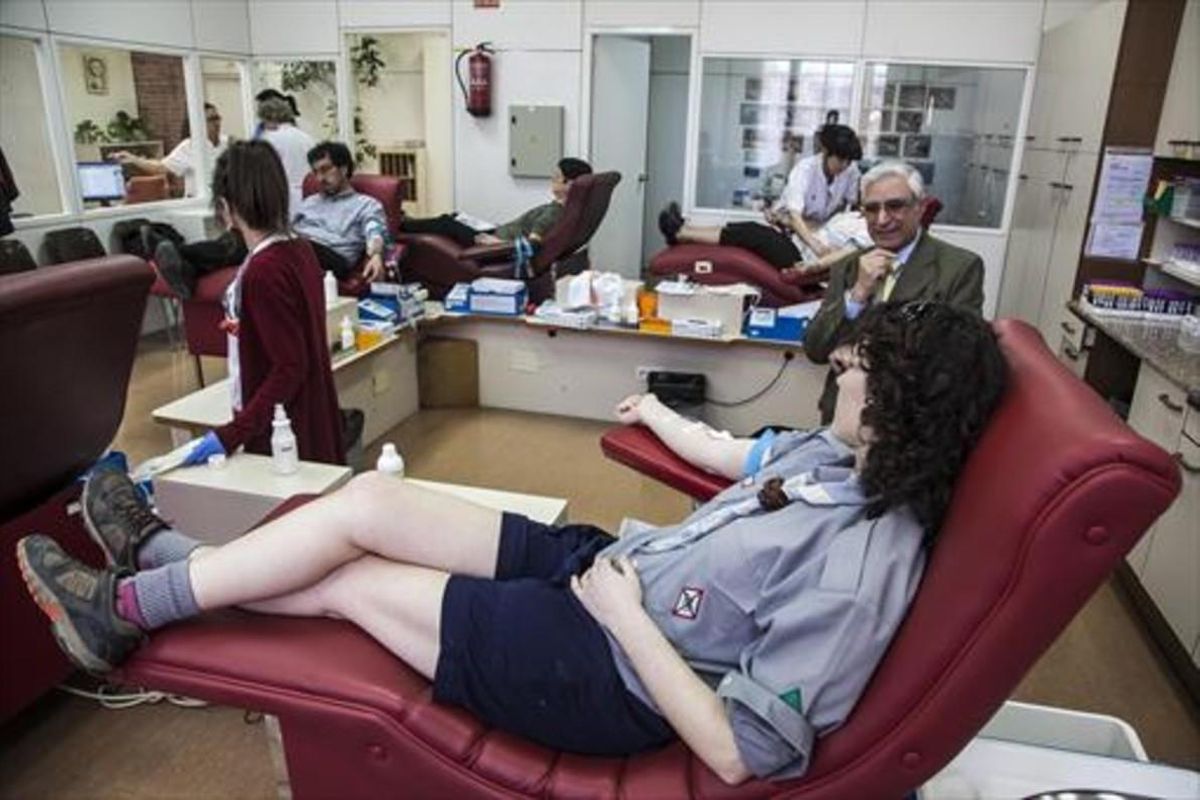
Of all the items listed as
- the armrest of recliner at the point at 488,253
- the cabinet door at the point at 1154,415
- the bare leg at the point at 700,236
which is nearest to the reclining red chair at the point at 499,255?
the armrest of recliner at the point at 488,253

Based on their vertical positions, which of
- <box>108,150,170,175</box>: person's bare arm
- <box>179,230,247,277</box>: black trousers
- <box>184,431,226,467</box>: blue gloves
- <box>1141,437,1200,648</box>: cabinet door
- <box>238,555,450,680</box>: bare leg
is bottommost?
<box>1141,437,1200,648</box>: cabinet door

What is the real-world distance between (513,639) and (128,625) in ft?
2.02

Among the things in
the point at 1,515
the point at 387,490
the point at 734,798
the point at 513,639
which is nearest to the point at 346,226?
the point at 1,515

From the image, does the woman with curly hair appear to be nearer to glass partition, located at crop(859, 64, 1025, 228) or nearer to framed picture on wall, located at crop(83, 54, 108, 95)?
glass partition, located at crop(859, 64, 1025, 228)

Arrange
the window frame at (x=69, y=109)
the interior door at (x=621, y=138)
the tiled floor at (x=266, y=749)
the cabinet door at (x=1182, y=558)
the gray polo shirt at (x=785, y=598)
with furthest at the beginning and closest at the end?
the interior door at (x=621, y=138), the window frame at (x=69, y=109), the cabinet door at (x=1182, y=558), the tiled floor at (x=266, y=749), the gray polo shirt at (x=785, y=598)

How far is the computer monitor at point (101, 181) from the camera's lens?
502cm

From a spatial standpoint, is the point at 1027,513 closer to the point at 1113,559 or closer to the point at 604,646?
the point at 1113,559

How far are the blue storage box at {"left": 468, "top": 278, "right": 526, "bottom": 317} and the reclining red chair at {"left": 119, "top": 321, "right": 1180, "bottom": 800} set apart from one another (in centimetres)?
260

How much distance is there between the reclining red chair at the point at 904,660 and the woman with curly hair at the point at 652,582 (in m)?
0.04

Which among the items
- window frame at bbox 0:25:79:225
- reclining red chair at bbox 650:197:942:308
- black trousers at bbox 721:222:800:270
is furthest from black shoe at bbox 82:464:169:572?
window frame at bbox 0:25:79:225

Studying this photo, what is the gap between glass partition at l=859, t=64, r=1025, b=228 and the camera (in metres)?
5.54

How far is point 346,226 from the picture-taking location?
420 centimetres

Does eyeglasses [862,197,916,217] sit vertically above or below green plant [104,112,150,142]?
below

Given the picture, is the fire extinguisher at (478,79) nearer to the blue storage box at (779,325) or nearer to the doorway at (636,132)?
the doorway at (636,132)
